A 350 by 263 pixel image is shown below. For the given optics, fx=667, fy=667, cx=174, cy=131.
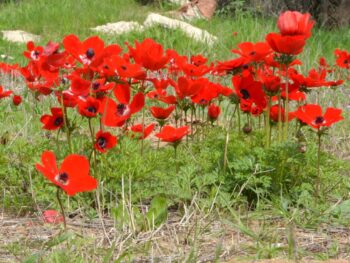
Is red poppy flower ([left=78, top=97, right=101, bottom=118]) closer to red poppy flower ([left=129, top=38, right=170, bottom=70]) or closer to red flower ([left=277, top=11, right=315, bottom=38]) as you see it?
red poppy flower ([left=129, top=38, right=170, bottom=70])

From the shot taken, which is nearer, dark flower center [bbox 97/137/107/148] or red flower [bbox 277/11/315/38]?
red flower [bbox 277/11/315/38]

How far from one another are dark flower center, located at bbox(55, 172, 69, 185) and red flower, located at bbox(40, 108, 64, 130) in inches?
20.8

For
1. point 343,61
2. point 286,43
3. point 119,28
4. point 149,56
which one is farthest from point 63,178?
point 119,28

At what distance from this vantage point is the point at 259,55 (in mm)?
2412

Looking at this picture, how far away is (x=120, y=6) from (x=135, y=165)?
30.4ft

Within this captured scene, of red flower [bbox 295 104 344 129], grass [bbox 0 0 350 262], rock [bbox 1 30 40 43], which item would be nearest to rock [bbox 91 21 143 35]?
rock [bbox 1 30 40 43]

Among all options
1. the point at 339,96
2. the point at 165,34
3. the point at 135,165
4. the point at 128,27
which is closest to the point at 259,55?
the point at 135,165

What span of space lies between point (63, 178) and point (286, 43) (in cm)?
86

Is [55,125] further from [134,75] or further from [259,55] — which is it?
[259,55]

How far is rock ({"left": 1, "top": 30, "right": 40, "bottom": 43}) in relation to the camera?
8.91m

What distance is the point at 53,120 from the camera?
7.84ft

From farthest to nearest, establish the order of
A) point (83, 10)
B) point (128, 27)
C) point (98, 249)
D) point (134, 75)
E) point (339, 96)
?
point (83, 10) < point (128, 27) < point (339, 96) < point (134, 75) < point (98, 249)

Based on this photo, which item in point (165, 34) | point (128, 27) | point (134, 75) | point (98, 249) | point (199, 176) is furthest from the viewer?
point (128, 27)

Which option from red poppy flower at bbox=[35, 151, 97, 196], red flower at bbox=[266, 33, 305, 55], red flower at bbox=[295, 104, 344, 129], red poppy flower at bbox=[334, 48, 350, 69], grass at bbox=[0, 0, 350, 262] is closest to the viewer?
red poppy flower at bbox=[35, 151, 97, 196]
